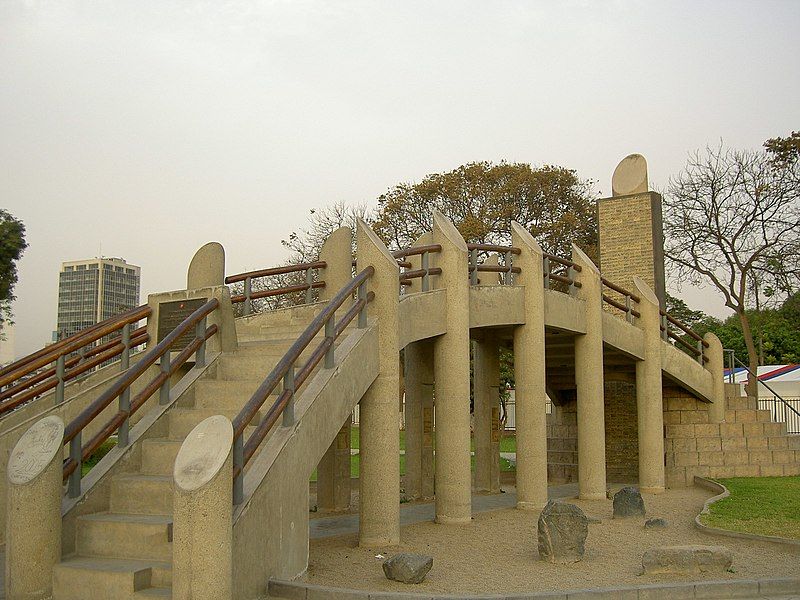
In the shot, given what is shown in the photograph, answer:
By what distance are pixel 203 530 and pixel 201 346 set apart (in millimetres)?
3395

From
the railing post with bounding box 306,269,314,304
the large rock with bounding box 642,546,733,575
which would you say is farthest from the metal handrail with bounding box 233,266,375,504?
the railing post with bounding box 306,269,314,304

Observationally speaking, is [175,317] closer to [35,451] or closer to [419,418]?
[35,451]

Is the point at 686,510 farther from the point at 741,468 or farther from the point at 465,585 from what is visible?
the point at 465,585

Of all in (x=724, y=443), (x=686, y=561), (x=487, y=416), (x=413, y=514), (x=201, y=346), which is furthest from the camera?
(x=724, y=443)

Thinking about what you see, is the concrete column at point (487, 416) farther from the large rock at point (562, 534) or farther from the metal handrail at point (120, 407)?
the metal handrail at point (120, 407)

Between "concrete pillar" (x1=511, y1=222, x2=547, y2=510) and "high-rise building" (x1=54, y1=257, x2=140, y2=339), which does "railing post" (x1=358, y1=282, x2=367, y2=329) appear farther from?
"high-rise building" (x1=54, y1=257, x2=140, y2=339)

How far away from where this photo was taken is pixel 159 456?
7918mm

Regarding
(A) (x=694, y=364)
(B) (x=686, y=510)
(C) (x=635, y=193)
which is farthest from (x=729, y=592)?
(C) (x=635, y=193)

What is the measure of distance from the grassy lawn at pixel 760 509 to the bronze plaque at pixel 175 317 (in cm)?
683

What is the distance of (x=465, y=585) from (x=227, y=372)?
3455 mm

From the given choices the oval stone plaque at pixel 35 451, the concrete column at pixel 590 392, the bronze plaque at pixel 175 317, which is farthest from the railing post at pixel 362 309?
the concrete column at pixel 590 392

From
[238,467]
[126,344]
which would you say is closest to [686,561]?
[238,467]

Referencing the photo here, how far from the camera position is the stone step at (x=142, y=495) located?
7355 mm

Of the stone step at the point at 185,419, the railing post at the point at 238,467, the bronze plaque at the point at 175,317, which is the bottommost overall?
the railing post at the point at 238,467
